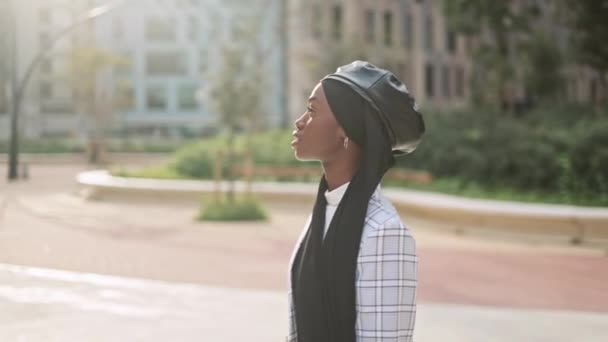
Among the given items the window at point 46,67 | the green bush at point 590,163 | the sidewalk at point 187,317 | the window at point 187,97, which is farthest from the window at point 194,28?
the sidewalk at point 187,317

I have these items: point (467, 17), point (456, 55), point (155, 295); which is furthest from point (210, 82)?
point (456, 55)

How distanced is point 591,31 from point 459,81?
3154 centimetres

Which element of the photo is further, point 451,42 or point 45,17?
point 45,17

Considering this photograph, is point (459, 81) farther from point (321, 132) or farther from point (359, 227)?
point (359, 227)

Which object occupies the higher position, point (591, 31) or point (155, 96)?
point (591, 31)

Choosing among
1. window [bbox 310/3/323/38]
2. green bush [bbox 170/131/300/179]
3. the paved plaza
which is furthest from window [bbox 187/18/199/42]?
the paved plaza

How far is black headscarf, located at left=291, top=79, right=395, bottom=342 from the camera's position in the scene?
6.43 ft

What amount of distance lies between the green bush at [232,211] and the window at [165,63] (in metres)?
53.7

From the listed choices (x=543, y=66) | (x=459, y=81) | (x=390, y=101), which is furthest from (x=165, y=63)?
(x=390, y=101)

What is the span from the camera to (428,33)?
48.6 meters

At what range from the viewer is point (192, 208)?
17.2 m

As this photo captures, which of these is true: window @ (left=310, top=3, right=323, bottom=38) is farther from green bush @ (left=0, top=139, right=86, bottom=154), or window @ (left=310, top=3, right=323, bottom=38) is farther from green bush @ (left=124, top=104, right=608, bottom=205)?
green bush @ (left=0, top=139, right=86, bottom=154)

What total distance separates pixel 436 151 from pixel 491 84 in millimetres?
9072

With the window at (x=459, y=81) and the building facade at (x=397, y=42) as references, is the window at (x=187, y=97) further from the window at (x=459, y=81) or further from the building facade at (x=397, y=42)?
the building facade at (x=397, y=42)
